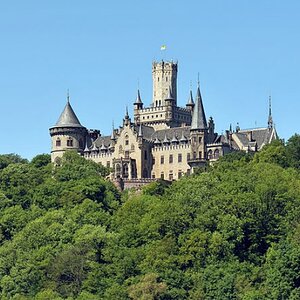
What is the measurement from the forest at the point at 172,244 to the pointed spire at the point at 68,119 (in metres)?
31.2

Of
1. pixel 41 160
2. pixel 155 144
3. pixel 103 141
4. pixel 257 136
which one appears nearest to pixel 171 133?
pixel 155 144

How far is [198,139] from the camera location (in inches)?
5404

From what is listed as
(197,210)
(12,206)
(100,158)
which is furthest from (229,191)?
(100,158)

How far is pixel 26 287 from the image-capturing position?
9700cm

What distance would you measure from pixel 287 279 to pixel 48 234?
23.9m

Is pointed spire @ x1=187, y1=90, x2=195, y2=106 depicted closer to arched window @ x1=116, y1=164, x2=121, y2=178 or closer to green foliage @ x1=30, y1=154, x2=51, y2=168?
green foliage @ x1=30, y1=154, x2=51, y2=168

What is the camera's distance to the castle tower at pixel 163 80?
15988 cm

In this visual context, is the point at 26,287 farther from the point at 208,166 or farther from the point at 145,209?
the point at 208,166

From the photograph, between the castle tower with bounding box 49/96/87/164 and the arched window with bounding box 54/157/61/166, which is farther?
the castle tower with bounding box 49/96/87/164

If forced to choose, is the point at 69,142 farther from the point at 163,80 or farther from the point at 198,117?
the point at 163,80

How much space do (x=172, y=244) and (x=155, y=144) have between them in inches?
1876

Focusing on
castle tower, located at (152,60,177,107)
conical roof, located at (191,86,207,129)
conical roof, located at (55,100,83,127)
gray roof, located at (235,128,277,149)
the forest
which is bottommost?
the forest

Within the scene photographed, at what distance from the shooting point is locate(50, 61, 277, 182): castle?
13762 cm

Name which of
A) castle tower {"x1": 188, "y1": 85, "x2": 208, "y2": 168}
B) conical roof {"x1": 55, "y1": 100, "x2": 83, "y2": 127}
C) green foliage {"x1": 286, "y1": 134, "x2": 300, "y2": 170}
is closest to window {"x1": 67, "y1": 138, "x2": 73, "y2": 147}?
conical roof {"x1": 55, "y1": 100, "x2": 83, "y2": 127}
